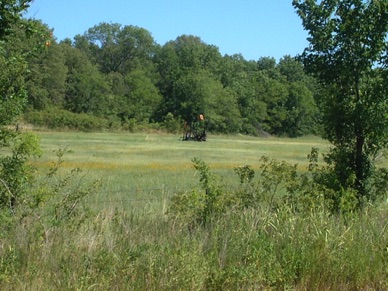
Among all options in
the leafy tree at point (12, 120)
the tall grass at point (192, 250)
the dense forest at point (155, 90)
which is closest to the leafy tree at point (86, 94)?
the dense forest at point (155, 90)

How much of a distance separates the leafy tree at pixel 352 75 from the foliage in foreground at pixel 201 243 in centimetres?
192

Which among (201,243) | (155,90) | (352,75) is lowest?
(201,243)

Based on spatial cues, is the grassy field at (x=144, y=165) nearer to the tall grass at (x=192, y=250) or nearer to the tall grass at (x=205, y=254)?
the tall grass at (x=192, y=250)

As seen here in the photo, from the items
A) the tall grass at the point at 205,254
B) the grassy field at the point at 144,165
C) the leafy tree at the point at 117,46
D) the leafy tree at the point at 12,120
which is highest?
the leafy tree at the point at 117,46

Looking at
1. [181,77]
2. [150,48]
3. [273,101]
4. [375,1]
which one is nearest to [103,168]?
[375,1]

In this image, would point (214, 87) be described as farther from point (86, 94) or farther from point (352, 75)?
point (352, 75)

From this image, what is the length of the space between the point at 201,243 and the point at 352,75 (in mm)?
5288

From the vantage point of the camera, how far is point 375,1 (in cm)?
1084

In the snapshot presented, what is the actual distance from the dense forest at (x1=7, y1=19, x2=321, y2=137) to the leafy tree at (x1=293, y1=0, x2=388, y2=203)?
70.3 metres

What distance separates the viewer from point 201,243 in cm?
749

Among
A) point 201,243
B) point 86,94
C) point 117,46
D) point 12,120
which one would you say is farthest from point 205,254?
point 117,46

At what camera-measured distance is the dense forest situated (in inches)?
3772

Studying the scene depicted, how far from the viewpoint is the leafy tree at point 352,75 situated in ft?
35.9

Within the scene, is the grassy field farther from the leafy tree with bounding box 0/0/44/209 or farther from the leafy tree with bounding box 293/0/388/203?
the leafy tree with bounding box 293/0/388/203
